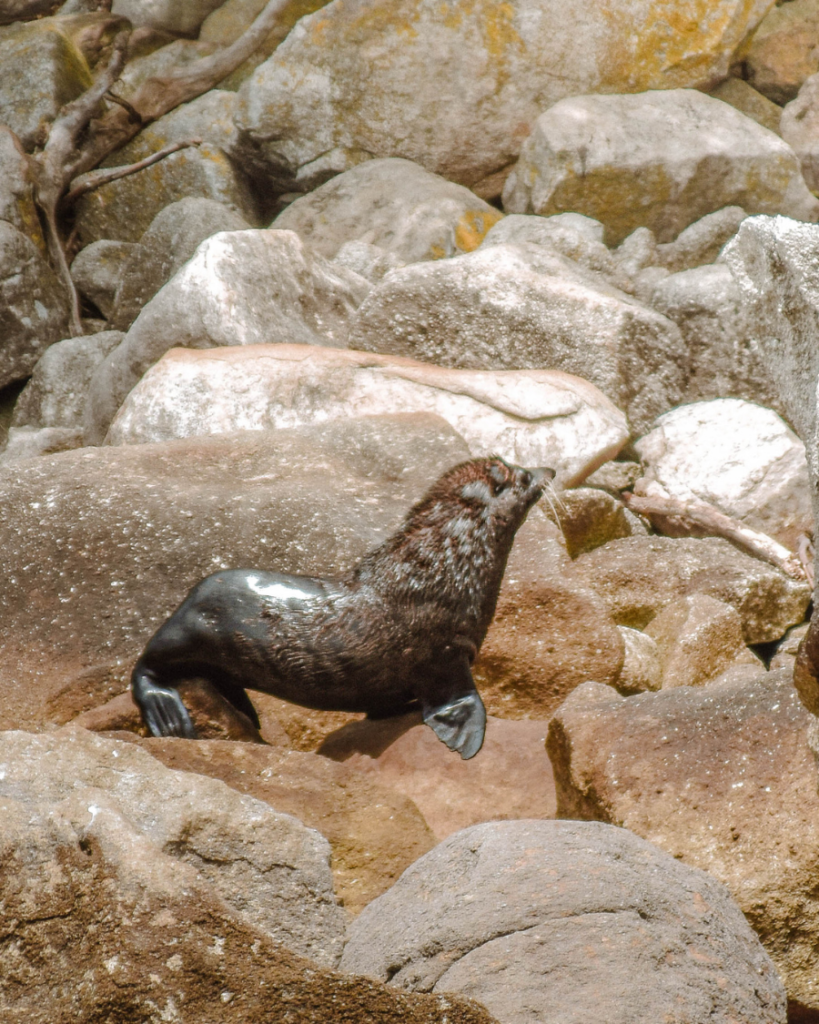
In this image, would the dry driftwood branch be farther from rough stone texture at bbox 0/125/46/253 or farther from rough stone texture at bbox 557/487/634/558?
rough stone texture at bbox 0/125/46/253

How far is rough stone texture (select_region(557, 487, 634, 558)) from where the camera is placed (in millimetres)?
5828

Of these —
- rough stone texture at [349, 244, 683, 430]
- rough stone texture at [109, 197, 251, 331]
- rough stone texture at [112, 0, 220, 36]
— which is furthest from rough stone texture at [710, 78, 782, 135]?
rough stone texture at [112, 0, 220, 36]

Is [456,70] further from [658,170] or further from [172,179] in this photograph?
[172,179]

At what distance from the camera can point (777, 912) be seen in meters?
2.65

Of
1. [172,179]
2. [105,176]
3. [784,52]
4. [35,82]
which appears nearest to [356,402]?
[172,179]

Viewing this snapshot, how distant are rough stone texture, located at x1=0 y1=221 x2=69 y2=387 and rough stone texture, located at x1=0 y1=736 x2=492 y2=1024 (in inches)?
326

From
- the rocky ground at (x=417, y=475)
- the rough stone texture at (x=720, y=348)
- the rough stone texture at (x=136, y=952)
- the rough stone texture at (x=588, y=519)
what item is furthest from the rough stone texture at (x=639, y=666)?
the rough stone texture at (x=720, y=348)

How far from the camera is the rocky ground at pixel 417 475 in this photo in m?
2.10

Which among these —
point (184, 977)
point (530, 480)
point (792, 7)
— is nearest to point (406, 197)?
point (792, 7)

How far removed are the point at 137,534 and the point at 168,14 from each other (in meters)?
9.17

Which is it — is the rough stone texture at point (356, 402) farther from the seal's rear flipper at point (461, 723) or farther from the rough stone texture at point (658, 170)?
the rough stone texture at point (658, 170)

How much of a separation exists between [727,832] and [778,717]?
38 centimetres

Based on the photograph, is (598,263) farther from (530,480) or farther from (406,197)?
(530,480)

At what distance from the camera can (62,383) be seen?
359 inches
